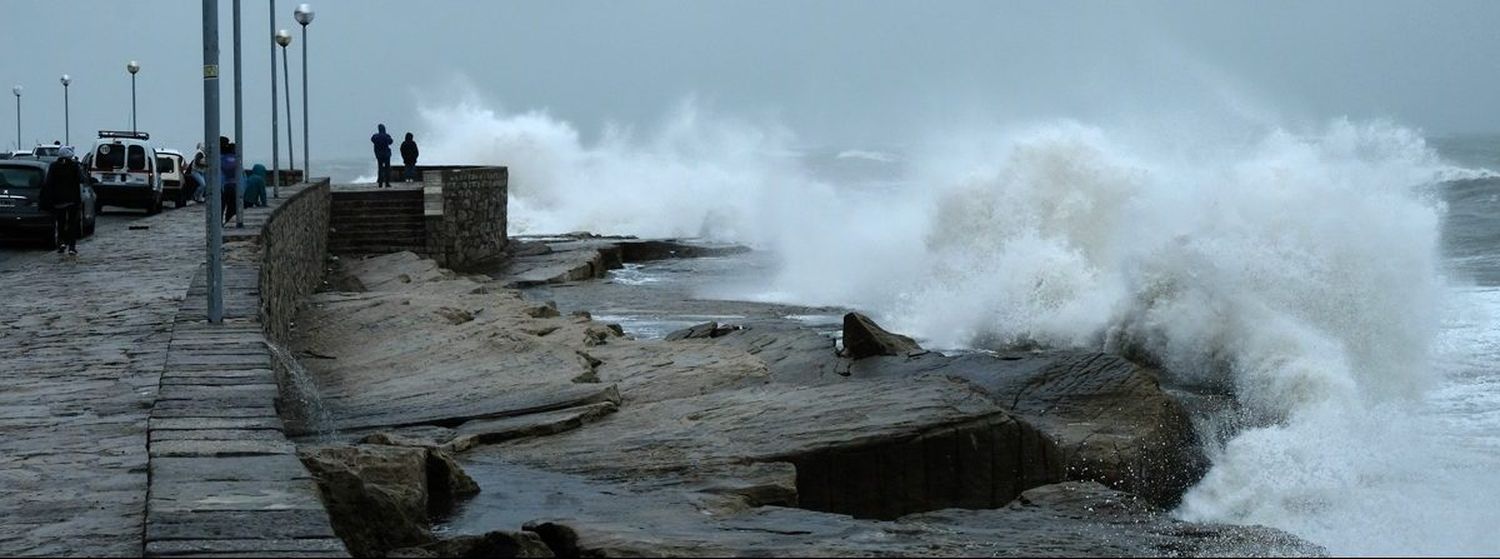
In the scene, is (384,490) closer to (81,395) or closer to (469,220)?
(81,395)

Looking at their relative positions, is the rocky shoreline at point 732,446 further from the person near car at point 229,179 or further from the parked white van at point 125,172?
the parked white van at point 125,172

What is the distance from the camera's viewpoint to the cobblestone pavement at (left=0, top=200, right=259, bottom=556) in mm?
5438

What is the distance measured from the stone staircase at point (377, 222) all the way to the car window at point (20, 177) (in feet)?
23.3

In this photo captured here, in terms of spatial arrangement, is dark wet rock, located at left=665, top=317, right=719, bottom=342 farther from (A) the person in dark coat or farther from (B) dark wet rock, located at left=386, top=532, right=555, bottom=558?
(A) the person in dark coat

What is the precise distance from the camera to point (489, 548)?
17.8ft

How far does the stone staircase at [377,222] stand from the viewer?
28875mm

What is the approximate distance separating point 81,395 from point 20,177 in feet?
47.3

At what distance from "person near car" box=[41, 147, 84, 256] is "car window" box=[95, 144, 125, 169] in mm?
8768

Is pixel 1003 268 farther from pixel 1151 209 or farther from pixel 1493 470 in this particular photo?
pixel 1493 470

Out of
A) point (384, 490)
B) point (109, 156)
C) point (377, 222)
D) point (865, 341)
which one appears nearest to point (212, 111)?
point (865, 341)

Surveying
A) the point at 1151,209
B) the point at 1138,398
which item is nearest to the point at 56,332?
the point at 1138,398

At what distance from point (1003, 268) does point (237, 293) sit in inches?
455

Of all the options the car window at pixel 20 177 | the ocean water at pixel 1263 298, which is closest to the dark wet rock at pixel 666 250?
the ocean water at pixel 1263 298

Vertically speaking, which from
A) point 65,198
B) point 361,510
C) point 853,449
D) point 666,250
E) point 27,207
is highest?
point 65,198
